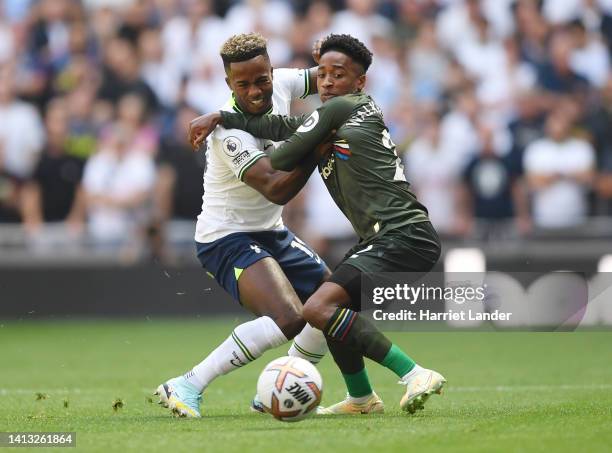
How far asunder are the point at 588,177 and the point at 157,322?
6124mm

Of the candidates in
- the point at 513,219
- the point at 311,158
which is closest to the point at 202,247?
the point at 311,158

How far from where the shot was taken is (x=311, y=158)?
7863 millimetres

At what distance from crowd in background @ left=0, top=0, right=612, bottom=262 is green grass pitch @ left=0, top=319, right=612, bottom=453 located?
1.74 metres

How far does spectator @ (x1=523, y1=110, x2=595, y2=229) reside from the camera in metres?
15.6

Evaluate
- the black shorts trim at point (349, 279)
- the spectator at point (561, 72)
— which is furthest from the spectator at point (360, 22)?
the black shorts trim at point (349, 279)

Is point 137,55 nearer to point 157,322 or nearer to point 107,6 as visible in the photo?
point 107,6

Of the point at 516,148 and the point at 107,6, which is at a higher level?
the point at 107,6

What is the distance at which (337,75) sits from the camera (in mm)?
7930

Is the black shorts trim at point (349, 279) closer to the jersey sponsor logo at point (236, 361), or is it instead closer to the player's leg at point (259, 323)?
the player's leg at point (259, 323)

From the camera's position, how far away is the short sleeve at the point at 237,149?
26.3ft

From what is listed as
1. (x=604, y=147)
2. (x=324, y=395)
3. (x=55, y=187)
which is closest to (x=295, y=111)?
(x=55, y=187)

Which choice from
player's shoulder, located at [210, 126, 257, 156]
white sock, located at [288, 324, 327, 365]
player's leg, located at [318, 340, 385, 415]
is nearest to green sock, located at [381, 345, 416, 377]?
player's leg, located at [318, 340, 385, 415]

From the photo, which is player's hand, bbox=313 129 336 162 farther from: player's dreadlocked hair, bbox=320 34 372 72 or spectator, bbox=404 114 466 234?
spectator, bbox=404 114 466 234

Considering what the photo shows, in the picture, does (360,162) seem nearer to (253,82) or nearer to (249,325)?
(253,82)
